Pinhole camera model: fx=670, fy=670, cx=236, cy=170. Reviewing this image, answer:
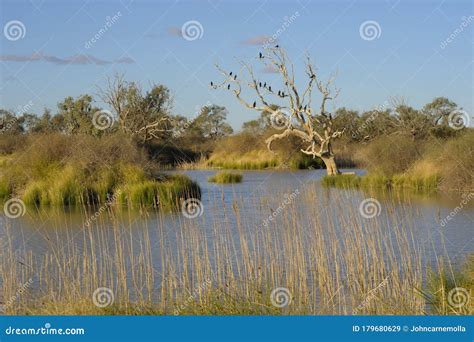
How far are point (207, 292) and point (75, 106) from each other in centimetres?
2764

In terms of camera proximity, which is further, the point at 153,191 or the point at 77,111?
the point at 77,111

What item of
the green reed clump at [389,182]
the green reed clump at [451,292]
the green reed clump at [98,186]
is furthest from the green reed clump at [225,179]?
the green reed clump at [451,292]

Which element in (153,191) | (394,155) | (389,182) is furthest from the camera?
(394,155)

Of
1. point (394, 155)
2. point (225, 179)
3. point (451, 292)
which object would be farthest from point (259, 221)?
point (225, 179)

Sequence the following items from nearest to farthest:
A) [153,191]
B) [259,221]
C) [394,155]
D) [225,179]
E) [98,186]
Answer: [259,221], [153,191], [98,186], [394,155], [225,179]

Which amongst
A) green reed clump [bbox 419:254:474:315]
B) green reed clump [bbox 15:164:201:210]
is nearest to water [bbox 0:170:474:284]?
green reed clump [bbox 419:254:474:315]

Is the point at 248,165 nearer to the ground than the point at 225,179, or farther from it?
farther from it

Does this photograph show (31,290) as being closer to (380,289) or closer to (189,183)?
(380,289)

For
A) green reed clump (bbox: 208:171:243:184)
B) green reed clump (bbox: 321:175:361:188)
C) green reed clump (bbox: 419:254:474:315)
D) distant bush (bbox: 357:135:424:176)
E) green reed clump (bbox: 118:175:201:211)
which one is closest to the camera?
green reed clump (bbox: 419:254:474:315)

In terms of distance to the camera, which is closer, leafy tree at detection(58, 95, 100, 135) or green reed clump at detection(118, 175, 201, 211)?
green reed clump at detection(118, 175, 201, 211)

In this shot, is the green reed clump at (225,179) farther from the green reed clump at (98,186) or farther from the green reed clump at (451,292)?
the green reed clump at (451,292)

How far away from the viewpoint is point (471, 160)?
17.7 m

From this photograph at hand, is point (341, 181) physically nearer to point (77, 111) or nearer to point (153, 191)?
point (153, 191)

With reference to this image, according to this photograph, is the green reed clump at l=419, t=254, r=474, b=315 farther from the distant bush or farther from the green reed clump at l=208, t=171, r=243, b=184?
the green reed clump at l=208, t=171, r=243, b=184
